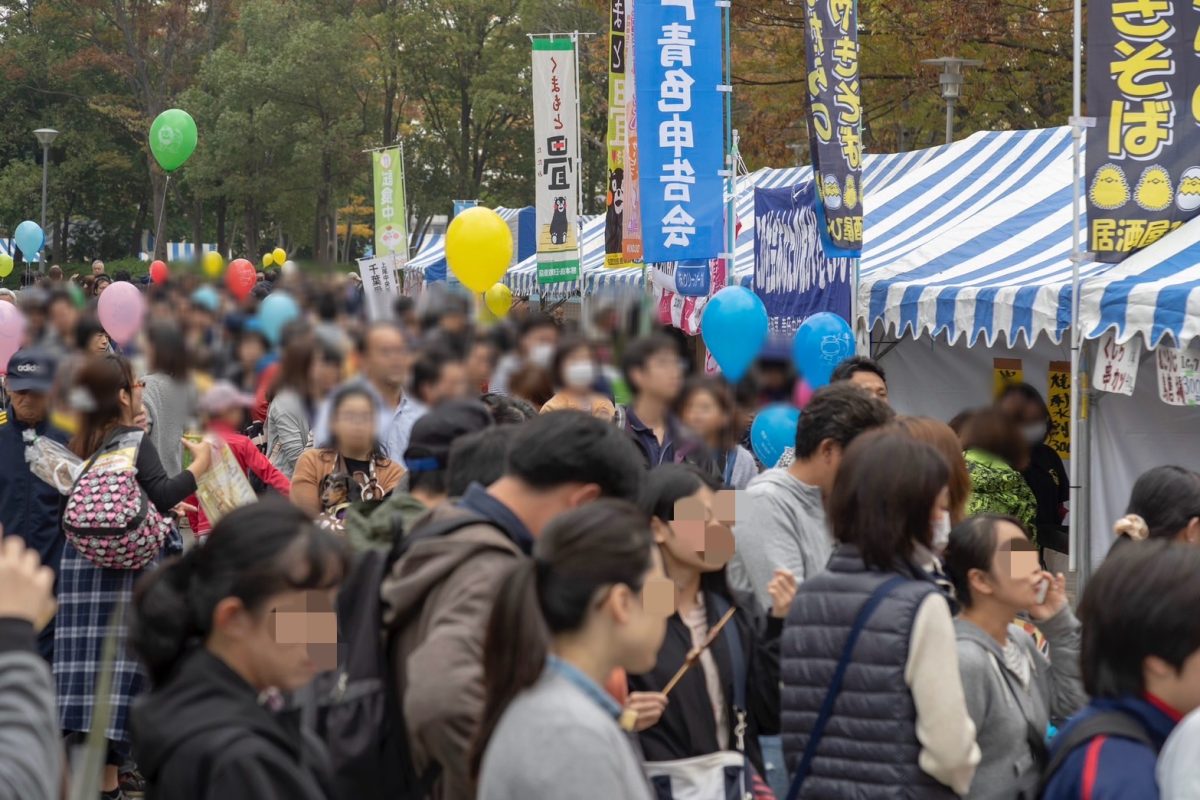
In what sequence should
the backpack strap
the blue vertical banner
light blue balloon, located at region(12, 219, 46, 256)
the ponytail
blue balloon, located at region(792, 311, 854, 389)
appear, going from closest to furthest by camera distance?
1. the ponytail
2. the backpack strap
3. light blue balloon, located at region(12, 219, 46, 256)
4. blue balloon, located at region(792, 311, 854, 389)
5. the blue vertical banner

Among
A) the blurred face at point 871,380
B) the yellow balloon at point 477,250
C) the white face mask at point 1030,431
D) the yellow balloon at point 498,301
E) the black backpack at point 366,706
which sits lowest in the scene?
the black backpack at point 366,706

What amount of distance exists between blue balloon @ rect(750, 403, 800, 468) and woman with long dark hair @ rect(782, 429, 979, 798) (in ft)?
4.38

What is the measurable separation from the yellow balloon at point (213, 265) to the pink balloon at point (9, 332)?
0.51 metres

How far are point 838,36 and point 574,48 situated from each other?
3089mm

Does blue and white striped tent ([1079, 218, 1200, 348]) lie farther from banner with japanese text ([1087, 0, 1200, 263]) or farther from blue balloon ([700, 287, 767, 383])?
blue balloon ([700, 287, 767, 383])

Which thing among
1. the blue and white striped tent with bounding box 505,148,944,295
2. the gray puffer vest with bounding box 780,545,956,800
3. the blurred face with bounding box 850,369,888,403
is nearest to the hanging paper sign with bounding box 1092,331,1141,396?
the blurred face with bounding box 850,369,888,403

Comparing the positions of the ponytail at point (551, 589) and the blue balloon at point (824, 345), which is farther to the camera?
the blue balloon at point (824, 345)

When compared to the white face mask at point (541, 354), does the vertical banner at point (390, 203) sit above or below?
above

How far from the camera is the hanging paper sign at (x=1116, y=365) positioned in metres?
7.10

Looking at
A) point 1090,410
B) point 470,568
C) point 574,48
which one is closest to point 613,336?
point 470,568

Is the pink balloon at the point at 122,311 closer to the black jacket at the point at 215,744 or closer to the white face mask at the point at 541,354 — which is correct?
the black jacket at the point at 215,744

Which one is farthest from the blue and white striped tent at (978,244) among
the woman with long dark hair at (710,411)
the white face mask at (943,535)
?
the woman with long dark hair at (710,411)

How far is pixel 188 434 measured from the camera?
269 cm

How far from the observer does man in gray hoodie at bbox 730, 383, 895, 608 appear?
3.73m
